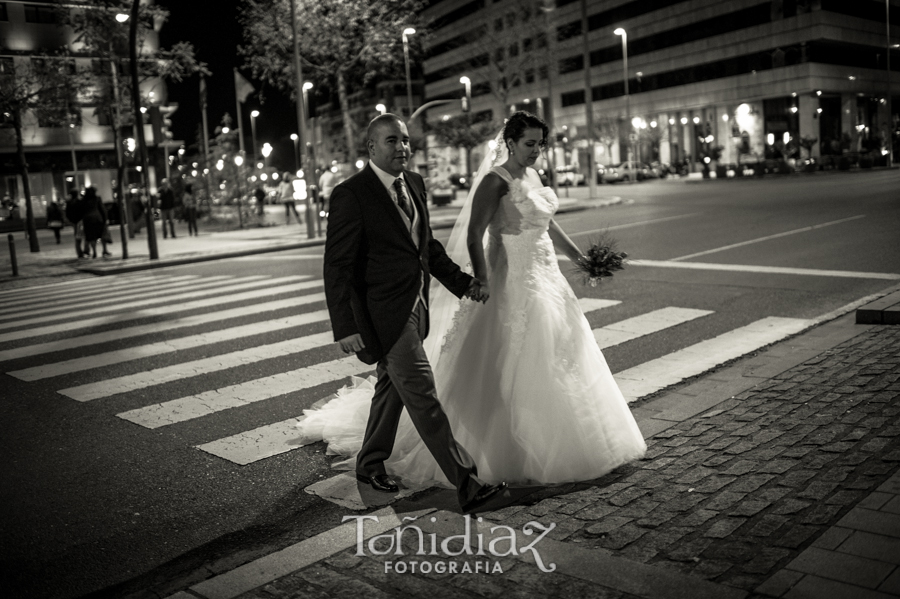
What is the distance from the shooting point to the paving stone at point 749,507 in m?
3.84

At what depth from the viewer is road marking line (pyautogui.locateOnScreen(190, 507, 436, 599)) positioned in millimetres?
3498

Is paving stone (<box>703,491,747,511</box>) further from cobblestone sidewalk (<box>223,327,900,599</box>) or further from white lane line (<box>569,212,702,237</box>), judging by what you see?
white lane line (<box>569,212,702,237</box>)

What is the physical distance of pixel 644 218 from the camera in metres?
22.4

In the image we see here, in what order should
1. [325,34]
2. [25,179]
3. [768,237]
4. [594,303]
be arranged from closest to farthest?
[594,303]
[768,237]
[25,179]
[325,34]

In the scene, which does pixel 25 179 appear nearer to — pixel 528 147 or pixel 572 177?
pixel 528 147

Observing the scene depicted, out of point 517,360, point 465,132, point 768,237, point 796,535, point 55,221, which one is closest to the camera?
point 796,535

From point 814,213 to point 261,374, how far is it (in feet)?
53.2

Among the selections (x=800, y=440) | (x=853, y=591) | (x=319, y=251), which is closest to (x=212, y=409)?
(x=800, y=440)

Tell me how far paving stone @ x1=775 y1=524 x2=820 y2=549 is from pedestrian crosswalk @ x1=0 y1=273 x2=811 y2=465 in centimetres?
241

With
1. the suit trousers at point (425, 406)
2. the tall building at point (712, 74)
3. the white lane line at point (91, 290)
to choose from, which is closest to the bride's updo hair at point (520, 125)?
the suit trousers at point (425, 406)

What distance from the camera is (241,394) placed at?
6789 millimetres

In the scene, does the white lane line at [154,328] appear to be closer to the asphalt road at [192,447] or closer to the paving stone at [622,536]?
the asphalt road at [192,447]

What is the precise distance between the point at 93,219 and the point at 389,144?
19313 mm

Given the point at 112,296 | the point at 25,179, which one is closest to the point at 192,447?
the point at 112,296
